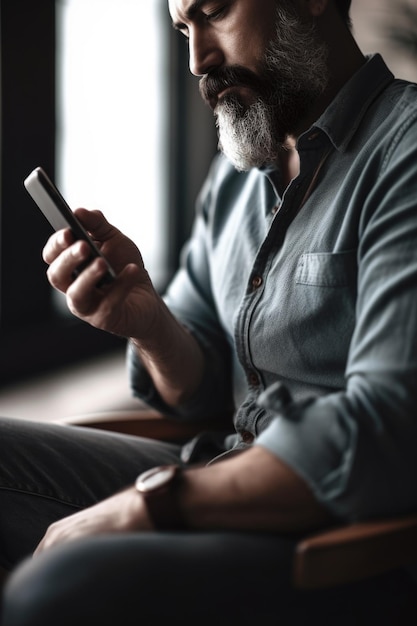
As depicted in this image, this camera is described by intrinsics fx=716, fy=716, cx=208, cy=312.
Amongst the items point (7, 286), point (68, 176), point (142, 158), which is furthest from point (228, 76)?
point (142, 158)

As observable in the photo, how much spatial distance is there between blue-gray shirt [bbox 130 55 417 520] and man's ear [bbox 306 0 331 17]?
0.14 meters

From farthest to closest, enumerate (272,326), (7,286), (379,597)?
(7,286) → (272,326) → (379,597)

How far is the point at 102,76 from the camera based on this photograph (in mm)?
2846

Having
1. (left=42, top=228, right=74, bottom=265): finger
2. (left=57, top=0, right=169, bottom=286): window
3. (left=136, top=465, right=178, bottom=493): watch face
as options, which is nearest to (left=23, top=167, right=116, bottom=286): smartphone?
(left=42, top=228, right=74, bottom=265): finger

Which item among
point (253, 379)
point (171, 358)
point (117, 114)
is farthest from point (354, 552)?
point (117, 114)

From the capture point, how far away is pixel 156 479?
0.85 m

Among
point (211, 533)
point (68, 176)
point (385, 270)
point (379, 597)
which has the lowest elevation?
point (379, 597)

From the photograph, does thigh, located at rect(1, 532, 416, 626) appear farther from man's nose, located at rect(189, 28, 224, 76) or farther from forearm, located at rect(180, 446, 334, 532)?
man's nose, located at rect(189, 28, 224, 76)

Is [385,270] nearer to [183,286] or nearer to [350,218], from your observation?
[350,218]

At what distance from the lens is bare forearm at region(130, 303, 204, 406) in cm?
122

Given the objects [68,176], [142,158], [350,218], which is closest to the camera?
[350,218]

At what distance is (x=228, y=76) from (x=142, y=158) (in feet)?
6.66

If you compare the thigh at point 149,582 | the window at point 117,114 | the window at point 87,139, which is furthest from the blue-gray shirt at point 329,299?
the window at point 117,114

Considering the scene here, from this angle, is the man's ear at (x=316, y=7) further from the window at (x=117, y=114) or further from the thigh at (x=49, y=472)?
the window at (x=117, y=114)
